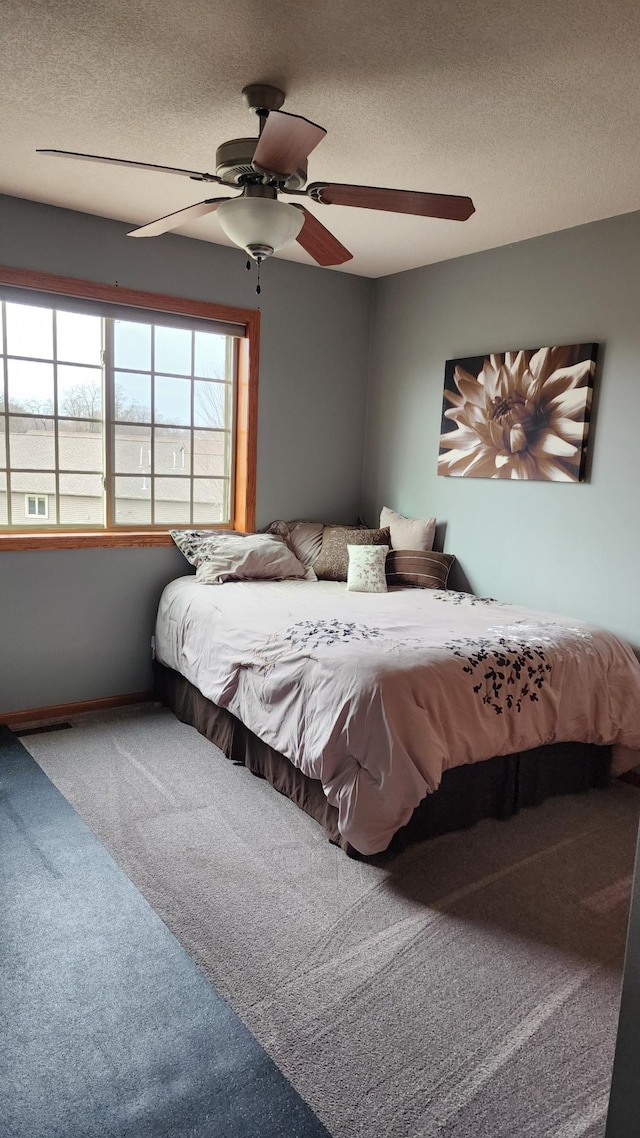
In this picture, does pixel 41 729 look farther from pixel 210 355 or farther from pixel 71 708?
pixel 210 355

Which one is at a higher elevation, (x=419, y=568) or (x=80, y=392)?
(x=80, y=392)

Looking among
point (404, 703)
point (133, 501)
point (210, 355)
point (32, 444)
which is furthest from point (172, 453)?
point (404, 703)

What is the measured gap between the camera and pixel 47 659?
12.2 feet

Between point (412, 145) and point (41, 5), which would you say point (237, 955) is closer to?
point (41, 5)

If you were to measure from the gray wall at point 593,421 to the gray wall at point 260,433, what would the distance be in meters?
0.29

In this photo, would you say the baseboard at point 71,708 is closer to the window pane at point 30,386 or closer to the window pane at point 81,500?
the window pane at point 81,500

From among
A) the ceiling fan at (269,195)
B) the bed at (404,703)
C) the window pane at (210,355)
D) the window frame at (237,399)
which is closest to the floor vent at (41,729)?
the bed at (404,703)

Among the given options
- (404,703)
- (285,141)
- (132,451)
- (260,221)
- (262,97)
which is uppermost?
(262,97)

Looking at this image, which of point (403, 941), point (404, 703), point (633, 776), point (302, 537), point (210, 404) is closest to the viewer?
point (403, 941)

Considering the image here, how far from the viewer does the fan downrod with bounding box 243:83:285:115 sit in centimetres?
224

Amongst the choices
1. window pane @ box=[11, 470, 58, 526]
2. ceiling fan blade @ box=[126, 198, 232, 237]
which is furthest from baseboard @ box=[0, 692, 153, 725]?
ceiling fan blade @ box=[126, 198, 232, 237]

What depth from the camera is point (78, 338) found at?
3740 mm

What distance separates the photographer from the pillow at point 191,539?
396 cm

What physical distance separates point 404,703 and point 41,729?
6.91ft
